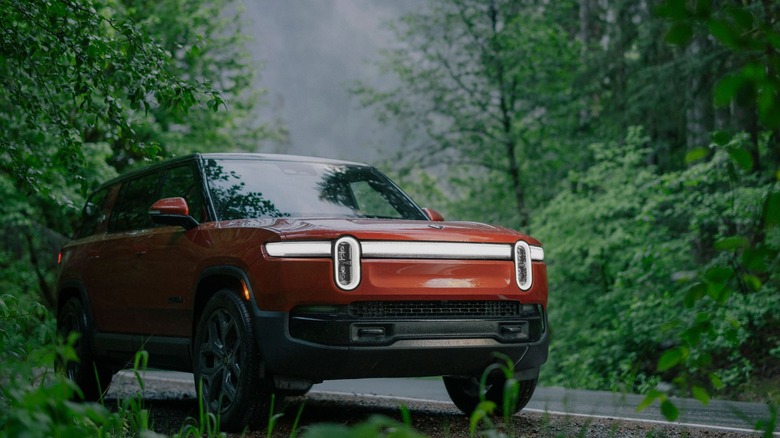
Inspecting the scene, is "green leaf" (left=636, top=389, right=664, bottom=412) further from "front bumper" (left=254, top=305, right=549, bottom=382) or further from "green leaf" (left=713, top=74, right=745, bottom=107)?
"front bumper" (left=254, top=305, right=549, bottom=382)

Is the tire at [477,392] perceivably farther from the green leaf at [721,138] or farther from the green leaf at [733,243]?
the green leaf at [721,138]

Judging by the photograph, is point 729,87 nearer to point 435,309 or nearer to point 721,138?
point 721,138

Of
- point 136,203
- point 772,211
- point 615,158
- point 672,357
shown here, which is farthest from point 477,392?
point 615,158

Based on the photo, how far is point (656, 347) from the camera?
53.9ft

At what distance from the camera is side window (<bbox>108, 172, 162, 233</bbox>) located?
7.86m

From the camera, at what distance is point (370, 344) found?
18.8 ft

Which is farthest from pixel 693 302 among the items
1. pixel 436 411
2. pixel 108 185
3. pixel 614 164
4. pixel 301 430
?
pixel 614 164

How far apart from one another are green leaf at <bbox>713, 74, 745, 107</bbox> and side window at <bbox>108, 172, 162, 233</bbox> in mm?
5544

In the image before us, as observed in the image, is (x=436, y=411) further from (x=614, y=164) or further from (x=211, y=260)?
(x=614, y=164)

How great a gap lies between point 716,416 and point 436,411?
7.36 feet

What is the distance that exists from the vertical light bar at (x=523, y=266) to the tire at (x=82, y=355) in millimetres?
3894

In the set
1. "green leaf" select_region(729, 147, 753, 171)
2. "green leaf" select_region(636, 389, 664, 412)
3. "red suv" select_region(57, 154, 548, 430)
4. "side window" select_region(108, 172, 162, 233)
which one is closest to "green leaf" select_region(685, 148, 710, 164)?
"green leaf" select_region(729, 147, 753, 171)

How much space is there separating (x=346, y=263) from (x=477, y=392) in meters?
2.05

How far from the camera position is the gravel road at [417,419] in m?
6.13
